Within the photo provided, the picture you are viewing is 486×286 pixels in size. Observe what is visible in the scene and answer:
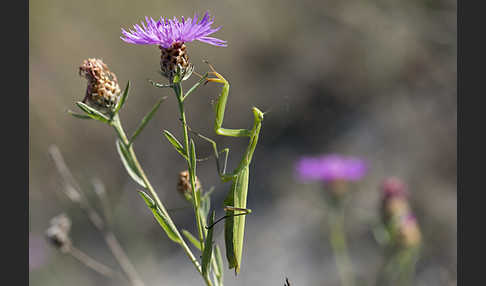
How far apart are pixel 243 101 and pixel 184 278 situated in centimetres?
359

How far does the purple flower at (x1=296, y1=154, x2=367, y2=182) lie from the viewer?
4184 mm

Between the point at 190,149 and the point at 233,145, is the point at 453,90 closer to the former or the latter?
the point at 233,145

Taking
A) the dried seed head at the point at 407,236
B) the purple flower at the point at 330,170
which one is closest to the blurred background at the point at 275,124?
the purple flower at the point at 330,170

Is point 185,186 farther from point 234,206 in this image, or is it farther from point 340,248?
point 340,248

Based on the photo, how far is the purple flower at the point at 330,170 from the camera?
13.7 feet

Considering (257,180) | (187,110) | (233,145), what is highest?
(187,110)

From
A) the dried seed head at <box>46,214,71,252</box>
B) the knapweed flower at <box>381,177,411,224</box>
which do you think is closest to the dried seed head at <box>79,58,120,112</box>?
the dried seed head at <box>46,214,71,252</box>

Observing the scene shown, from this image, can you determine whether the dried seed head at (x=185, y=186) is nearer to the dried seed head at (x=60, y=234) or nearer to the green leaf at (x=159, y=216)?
the green leaf at (x=159, y=216)

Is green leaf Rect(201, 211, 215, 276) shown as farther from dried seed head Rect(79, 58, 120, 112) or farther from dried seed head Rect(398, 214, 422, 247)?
dried seed head Rect(398, 214, 422, 247)

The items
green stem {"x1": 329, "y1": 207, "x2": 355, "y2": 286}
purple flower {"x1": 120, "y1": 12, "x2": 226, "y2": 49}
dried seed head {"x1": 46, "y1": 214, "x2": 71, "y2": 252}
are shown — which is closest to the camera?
purple flower {"x1": 120, "y1": 12, "x2": 226, "y2": 49}

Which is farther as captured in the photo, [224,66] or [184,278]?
[224,66]

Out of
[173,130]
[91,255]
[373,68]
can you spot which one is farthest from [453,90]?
[91,255]

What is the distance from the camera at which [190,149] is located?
1471 mm

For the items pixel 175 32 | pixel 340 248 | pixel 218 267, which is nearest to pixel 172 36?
pixel 175 32
